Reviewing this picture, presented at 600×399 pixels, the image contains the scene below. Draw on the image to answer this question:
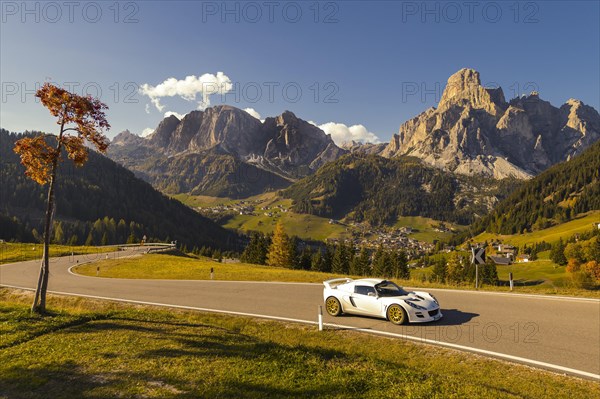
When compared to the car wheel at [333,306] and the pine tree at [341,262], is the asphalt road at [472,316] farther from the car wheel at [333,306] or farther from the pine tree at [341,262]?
the pine tree at [341,262]

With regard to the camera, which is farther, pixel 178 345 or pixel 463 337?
pixel 463 337

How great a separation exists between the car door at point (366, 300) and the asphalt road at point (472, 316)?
0.45 metres

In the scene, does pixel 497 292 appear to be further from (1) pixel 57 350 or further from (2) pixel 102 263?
(2) pixel 102 263

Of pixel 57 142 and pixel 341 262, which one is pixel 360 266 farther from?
pixel 57 142

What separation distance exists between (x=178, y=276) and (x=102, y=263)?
1821cm

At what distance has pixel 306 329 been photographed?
14062mm

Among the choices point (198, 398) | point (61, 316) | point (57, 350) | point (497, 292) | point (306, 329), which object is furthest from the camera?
point (497, 292)

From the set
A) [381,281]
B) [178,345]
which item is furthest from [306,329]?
[178,345]

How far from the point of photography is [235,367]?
8.94 m

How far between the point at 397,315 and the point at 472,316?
361cm

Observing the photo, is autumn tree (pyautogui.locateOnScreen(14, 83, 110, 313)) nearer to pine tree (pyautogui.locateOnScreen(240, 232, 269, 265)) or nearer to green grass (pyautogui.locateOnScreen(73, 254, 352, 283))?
green grass (pyautogui.locateOnScreen(73, 254, 352, 283))

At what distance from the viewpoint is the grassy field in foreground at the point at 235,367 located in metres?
7.70

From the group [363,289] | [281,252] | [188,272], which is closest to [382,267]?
[281,252]

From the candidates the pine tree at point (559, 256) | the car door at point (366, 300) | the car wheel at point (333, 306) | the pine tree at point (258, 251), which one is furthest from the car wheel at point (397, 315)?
the pine tree at point (559, 256)
